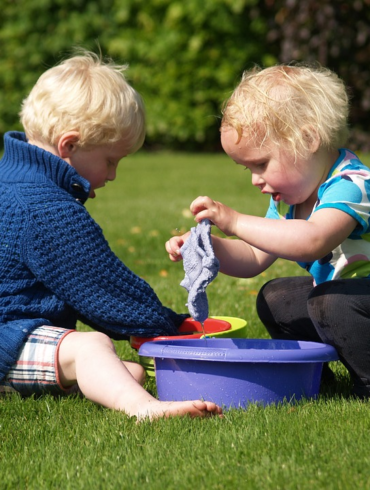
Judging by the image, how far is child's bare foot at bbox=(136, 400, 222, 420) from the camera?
7.59 ft

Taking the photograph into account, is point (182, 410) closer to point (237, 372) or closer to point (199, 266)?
point (237, 372)

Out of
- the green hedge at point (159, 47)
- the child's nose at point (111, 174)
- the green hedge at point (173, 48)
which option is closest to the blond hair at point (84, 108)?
the child's nose at point (111, 174)

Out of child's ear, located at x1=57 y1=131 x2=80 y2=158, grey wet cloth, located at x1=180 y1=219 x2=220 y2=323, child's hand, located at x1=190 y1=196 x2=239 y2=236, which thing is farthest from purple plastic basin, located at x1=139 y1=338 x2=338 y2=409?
child's ear, located at x1=57 y1=131 x2=80 y2=158

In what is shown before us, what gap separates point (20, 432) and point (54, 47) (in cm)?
1625

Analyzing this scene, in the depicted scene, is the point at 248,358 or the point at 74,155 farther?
the point at 74,155

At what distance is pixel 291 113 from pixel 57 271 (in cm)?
95

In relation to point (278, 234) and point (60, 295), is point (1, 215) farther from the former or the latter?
point (278, 234)

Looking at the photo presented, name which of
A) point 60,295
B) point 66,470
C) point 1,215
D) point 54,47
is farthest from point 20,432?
point 54,47

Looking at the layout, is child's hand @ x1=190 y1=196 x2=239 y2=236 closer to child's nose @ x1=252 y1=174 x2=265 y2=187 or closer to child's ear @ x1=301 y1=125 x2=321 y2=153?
child's nose @ x1=252 y1=174 x2=265 y2=187

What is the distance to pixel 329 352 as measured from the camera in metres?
2.46

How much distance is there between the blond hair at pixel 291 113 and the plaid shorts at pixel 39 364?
93 centimetres

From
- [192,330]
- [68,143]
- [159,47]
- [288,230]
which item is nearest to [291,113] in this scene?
[288,230]

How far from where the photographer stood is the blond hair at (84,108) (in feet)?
9.66

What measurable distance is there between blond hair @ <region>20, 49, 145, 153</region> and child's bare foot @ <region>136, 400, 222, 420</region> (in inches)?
43.4
